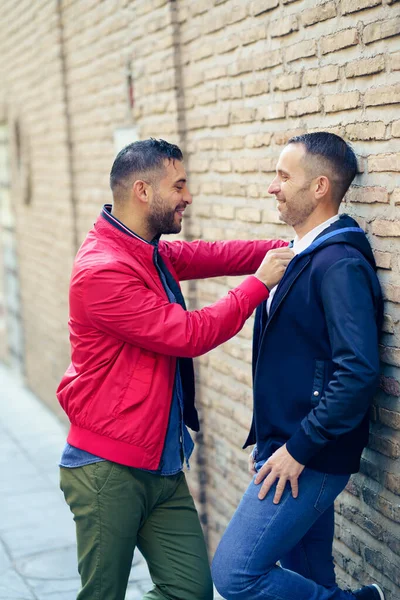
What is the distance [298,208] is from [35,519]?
364cm

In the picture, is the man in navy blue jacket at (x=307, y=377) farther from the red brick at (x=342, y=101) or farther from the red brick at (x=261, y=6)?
the red brick at (x=261, y=6)

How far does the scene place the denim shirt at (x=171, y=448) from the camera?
3.45 meters

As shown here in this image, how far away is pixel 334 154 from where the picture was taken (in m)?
3.28

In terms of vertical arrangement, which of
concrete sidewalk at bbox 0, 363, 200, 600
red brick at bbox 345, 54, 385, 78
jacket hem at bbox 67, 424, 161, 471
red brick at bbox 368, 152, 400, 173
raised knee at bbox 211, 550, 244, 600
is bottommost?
concrete sidewalk at bbox 0, 363, 200, 600

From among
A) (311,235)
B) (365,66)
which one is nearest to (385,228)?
(311,235)

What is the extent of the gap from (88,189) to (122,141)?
1.07 metres

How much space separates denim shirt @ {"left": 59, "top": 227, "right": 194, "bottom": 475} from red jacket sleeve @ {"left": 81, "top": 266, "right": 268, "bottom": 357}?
286 millimetres

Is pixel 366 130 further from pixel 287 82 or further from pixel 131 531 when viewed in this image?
pixel 131 531

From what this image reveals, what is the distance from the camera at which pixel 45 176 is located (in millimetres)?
8555

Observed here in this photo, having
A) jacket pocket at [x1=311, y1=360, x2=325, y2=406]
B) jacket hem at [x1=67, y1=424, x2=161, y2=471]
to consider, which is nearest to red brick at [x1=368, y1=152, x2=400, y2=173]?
jacket pocket at [x1=311, y1=360, x2=325, y2=406]

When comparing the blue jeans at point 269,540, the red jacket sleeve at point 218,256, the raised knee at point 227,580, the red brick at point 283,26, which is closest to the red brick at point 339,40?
the red brick at point 283,26

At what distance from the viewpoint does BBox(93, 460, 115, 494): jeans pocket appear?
11.1 ft

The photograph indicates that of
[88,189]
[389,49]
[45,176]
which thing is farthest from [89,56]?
[389,49]

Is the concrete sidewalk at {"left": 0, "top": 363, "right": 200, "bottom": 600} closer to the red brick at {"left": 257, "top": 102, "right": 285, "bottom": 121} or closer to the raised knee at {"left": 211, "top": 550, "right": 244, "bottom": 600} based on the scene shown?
the raised knee at {"left": 211, "top": 550, "right": 244, "bottom": 600}
